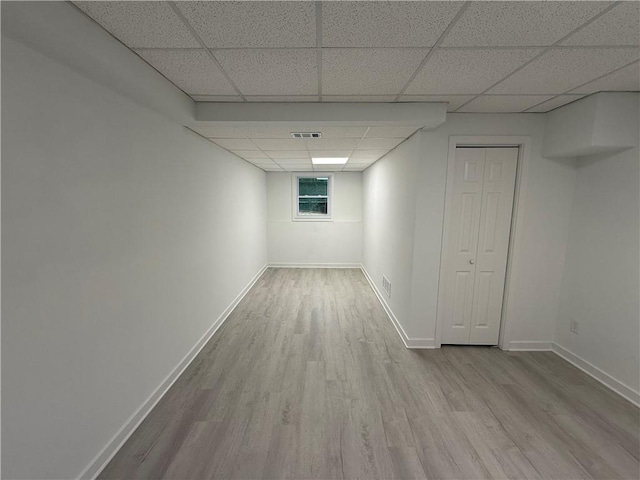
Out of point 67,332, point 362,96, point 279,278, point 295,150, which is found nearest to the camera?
point 67,332

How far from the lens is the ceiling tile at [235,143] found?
10.3 ft

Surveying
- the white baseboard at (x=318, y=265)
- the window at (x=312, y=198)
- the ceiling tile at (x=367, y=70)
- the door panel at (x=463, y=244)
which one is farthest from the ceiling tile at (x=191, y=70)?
the white baseboard at (x=318, y=265)

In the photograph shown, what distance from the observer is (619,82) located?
6.46ft

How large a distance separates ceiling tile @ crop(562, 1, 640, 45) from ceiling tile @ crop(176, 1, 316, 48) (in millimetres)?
1340

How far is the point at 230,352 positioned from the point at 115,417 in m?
1.23

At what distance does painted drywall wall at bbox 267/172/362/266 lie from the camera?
6402 mm

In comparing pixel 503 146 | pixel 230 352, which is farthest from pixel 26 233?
pixel 503 146

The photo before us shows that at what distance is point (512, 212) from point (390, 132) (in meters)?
1.53

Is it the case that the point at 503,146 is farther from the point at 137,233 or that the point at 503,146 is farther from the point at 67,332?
the point at 67,332

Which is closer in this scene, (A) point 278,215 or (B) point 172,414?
(B) point 172,414

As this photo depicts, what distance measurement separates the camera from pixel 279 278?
225 inches

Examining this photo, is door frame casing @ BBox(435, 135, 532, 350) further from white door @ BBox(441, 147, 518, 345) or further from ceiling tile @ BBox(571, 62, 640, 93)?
ceiling tile @ BBox(571, 62, 640, 93)

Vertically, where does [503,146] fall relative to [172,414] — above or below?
above

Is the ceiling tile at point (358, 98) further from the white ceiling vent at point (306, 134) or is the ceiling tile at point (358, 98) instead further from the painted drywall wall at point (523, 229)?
the painted drywall wall at point (523, 229)
